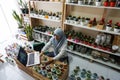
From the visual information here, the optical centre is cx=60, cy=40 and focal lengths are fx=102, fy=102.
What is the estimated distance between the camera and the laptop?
4.84 ft

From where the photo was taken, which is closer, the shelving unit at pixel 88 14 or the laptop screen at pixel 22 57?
the laptop screen at pixel 22 57

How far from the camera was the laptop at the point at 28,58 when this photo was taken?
58.1 inches

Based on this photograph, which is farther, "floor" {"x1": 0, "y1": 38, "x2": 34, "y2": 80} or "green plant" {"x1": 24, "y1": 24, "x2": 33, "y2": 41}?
"green plant" {"x1": 24, "y1": 24, "x2": 33, "y2": 41}

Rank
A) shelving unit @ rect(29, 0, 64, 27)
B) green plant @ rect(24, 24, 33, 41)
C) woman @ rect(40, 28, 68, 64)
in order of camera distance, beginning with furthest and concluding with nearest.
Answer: green plant @ rect(24, 24, 33, 41) < shelving unit @ rect(29, 0, 64, 27) < woman @ rect(40, 28, 68, 64)

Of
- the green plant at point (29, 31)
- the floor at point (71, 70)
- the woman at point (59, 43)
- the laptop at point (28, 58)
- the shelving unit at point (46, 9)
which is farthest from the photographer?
the green plant at point (29, 31)

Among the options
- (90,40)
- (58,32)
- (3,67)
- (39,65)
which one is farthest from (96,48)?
(3,67)

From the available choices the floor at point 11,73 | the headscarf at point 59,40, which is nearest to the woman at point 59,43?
the headscarf at point 59,40

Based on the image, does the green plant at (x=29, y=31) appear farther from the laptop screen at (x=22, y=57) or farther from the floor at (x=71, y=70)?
the laptop screen at (x=22, y=57)

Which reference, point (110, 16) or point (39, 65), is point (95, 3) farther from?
point (39, 65)

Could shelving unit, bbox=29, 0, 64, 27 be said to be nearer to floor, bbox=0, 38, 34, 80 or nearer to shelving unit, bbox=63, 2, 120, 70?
shelving unit, bbox=63, 2, 120, 70

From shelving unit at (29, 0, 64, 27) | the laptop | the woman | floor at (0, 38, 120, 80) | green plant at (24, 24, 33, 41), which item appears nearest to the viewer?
the laptop

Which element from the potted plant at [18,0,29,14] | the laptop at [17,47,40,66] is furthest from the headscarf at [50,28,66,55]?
the potted plant at [18,0,29,14]

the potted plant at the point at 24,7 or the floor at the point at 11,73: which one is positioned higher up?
the potted plant at the point at 24,7

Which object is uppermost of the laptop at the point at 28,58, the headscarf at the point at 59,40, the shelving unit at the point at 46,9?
the shelving unit at the point at 46,9
